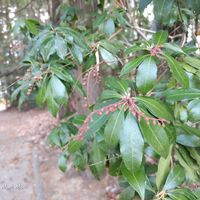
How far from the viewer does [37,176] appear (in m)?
3.26

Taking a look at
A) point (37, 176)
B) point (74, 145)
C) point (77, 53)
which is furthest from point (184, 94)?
point (37, 176)

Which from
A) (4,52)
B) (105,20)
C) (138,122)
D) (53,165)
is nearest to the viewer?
(138,122)

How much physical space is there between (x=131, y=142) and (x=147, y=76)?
0.22 metres

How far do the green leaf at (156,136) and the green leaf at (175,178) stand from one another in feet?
0.71

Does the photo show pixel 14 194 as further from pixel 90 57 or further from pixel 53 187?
pixel 90 57

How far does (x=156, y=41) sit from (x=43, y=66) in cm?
52

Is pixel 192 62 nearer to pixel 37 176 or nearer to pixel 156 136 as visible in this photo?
pixel 156 136

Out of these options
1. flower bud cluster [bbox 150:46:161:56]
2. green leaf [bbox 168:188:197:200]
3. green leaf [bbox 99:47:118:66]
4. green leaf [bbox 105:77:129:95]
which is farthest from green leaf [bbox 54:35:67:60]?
green leaf [bbox 168:188:197:200]

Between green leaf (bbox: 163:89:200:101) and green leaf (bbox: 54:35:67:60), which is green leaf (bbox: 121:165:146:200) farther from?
green leaf (bbox: 54:35:67:60)

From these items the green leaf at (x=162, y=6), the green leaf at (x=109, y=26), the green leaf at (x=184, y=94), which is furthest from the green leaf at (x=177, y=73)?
the green leaf at (x=109, y=26)

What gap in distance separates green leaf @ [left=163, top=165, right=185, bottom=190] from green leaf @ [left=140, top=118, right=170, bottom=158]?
0.22 m

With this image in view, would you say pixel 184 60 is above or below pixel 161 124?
above

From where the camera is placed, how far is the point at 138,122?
770 mm

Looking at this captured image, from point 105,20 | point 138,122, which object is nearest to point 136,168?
point 138,122
